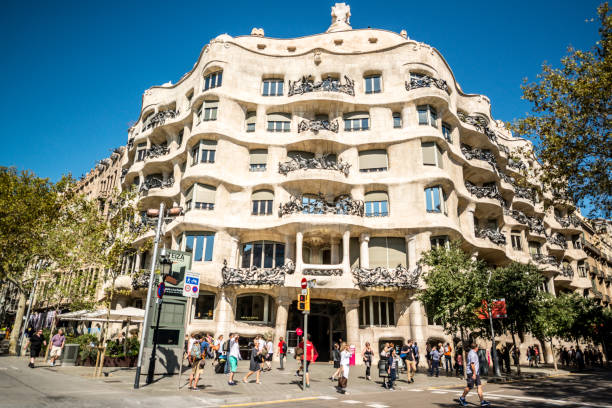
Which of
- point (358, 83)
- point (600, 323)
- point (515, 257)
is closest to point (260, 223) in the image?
point (358, 83)

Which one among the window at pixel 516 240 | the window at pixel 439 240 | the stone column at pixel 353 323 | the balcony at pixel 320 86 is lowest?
the stone column at pixel 353 323

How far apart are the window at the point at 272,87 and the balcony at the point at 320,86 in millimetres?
Result: 889

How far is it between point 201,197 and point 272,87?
1126cm

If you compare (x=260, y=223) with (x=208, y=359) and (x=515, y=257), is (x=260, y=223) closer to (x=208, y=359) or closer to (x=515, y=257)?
(x=208, y=359)

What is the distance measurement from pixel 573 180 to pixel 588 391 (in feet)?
28.2

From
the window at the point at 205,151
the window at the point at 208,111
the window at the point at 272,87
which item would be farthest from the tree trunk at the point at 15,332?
the window at the point at 272,87

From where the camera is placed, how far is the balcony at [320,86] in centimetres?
3212

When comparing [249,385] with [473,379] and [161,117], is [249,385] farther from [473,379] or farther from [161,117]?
[161,117]

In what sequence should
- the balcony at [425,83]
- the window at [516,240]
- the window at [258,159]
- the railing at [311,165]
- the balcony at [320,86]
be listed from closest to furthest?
the railing at [311,165] → the window at [258,159] → the balcony at [425,83] → the balcony at [320,86] → the window at [516,240]

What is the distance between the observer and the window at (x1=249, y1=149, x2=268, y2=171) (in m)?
31.1

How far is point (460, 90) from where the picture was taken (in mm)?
38250

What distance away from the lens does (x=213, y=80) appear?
3291 cm

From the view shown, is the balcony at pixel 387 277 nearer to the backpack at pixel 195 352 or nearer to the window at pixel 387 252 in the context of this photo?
the window at pixel 387 252

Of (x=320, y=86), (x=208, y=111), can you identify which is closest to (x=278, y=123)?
(x=320, y=86)
